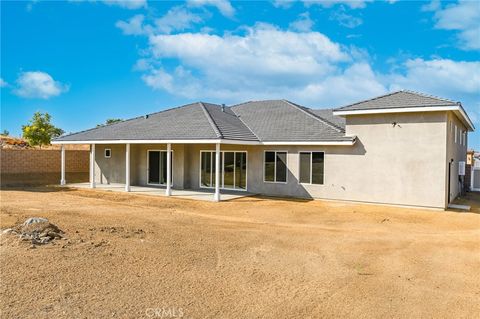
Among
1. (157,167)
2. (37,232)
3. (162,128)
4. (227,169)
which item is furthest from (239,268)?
(157,167)

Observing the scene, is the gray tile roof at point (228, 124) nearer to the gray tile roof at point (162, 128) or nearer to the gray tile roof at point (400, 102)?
the gray tile roof at point (162, 128)

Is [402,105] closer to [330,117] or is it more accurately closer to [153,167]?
[330,117]

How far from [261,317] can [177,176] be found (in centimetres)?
1715

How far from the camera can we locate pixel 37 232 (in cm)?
869

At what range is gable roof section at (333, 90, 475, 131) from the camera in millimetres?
14961

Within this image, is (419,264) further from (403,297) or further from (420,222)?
(420,222)

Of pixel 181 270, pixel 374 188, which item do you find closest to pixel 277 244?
pixel 181 270

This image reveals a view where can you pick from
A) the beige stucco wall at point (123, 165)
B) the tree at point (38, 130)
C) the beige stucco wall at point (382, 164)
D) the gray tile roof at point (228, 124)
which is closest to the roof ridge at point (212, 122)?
the gray tile roof at point (228, 124)

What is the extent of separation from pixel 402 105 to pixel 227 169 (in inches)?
383

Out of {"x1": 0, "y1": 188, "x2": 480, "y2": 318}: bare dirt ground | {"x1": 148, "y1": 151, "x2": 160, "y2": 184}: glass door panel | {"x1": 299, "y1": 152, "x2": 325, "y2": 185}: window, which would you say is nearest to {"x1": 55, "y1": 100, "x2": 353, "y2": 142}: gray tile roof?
{"x1": 299, "y1": 152, "x2": 325, "y2": 185}: window

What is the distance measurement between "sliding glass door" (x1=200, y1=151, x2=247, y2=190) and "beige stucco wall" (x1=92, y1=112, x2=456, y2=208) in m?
0.49

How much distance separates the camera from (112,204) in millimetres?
15891

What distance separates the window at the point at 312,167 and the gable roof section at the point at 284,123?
872mm

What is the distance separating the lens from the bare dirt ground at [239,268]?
5543 millimetres
